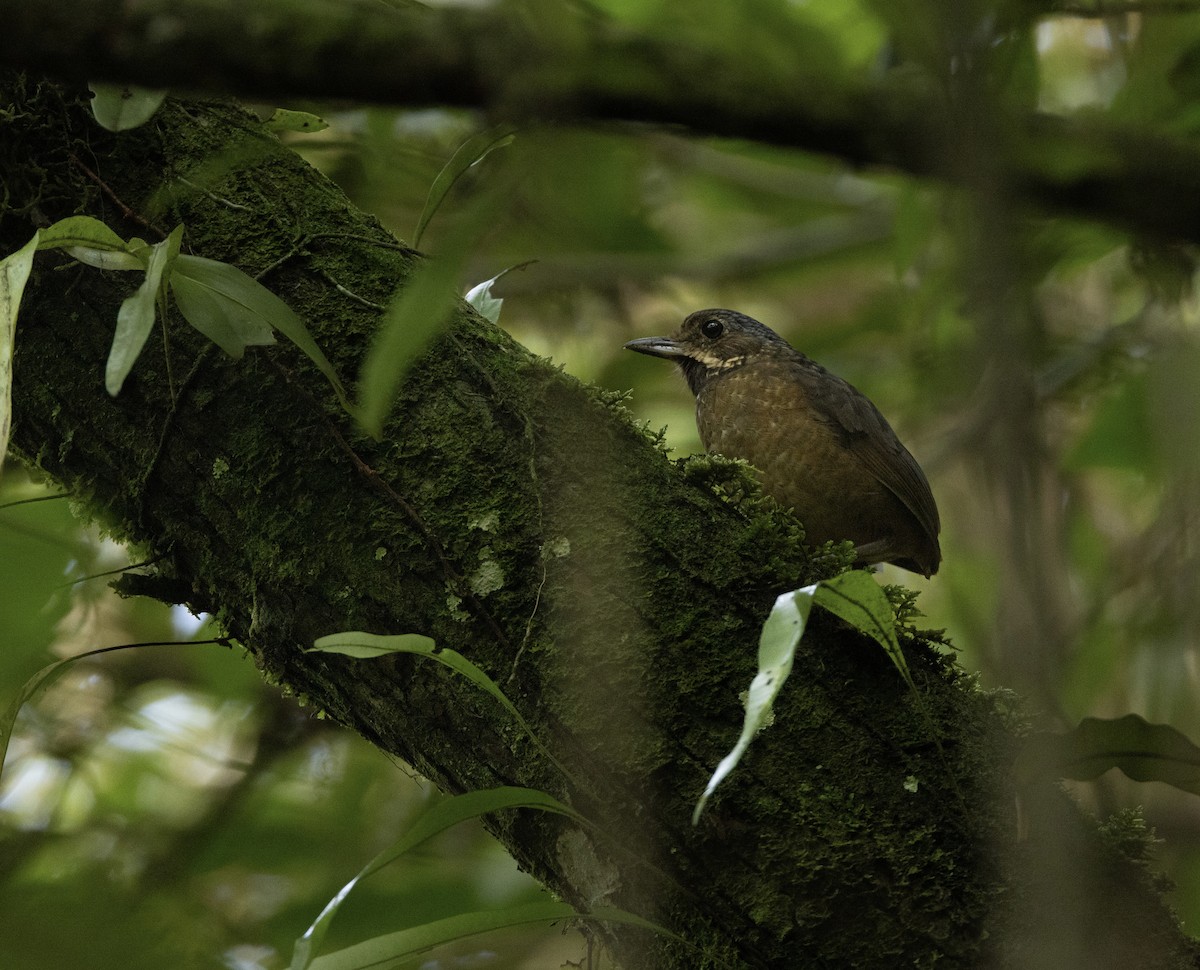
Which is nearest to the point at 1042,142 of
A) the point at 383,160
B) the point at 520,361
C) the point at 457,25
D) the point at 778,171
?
the point at 457,25

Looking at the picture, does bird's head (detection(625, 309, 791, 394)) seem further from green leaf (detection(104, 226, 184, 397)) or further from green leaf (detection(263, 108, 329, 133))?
green leaf (detection(104, 226, 184, 397))

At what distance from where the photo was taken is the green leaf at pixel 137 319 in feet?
5.75

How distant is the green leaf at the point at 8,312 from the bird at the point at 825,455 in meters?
2.20

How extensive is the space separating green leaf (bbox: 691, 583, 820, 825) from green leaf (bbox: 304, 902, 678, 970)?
18.9 inches

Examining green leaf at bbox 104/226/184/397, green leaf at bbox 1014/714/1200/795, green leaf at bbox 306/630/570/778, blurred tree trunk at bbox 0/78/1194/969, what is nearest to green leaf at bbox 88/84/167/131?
blurred tree trunk at bbox 0/78/1194/969

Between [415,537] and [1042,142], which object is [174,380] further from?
[1042,142]

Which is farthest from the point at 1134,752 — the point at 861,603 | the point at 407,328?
the point at 407,328

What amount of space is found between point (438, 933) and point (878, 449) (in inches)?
93.4

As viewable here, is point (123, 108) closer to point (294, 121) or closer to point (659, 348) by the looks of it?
point (294, 121)

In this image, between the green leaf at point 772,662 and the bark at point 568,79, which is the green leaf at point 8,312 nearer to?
the bark at point 568,79

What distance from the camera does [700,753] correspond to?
2.04 metres

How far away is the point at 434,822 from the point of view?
73.2 inches

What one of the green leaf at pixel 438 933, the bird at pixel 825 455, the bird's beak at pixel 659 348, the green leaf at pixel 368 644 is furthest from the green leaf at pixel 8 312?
the bird's beak at pixel 659 348

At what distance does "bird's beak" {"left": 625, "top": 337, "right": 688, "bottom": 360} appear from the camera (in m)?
4.71
